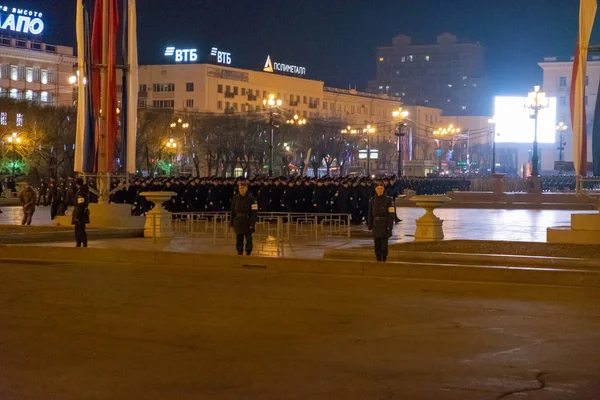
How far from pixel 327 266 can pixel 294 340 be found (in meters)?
7.74

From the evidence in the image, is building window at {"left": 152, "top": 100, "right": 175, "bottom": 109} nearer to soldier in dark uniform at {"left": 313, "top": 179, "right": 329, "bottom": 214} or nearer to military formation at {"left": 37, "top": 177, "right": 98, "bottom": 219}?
military formation at {"left": 37, "top": 177, "right": 98, "bottom": 219}

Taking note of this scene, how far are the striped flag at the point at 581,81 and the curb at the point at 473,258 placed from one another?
3.89 metres

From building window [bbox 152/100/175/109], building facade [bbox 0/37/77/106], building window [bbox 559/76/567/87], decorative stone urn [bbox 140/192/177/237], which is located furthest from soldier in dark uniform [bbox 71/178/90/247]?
building window [bbox 559/76/567/87]

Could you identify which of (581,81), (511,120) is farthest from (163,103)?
(581,81)

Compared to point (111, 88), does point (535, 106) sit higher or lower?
higher

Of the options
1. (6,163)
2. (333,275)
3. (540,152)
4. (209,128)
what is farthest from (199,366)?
(540,152)

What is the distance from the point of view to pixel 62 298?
44.2 feet

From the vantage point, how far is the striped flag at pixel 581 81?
1986cm

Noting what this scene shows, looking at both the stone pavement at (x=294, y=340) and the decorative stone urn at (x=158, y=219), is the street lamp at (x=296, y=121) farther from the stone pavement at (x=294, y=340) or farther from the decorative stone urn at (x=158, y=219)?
the stone pavement at (x=294, y=340)

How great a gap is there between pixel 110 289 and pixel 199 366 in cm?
610

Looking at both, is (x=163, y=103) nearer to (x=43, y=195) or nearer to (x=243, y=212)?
(x=43, y=195)

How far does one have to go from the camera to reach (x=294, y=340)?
1020 centimetres

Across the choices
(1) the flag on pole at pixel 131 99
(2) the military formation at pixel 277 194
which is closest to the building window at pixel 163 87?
(2) the military formation at pixel 277 194

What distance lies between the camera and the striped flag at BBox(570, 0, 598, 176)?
19.9m
